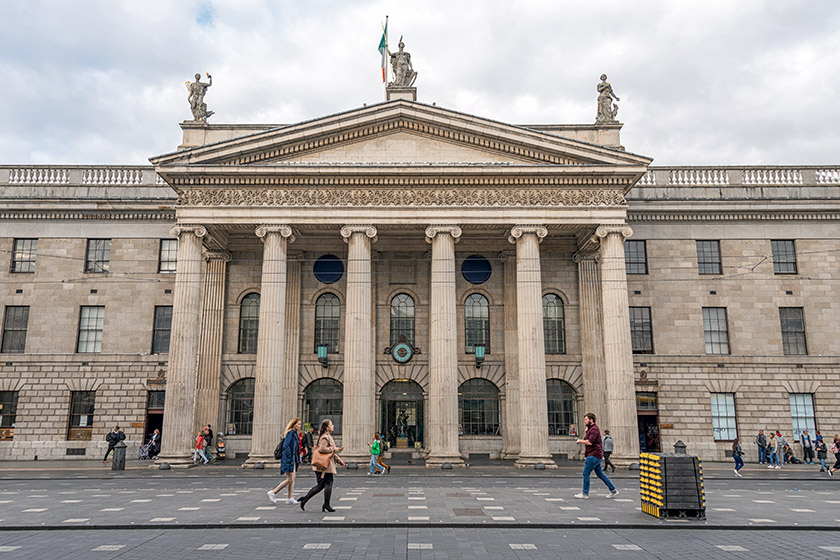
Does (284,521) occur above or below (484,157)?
below

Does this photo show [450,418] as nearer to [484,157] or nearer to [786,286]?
[484,157]

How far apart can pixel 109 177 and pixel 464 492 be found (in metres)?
26.8

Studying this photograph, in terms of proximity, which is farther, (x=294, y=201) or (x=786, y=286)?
(x=786, y=286)

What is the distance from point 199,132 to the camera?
101ft

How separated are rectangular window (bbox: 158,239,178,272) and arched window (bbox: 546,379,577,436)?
20.6 meters

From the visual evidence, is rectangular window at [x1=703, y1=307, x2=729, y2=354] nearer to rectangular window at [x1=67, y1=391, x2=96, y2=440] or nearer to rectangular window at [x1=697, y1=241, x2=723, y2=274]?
rectangular window at [x1=697, y1=241, x2=723, y2=274]

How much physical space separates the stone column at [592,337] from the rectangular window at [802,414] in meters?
9.70

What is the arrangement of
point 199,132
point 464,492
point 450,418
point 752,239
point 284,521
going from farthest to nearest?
point 752,239 → point 199,132 → point 450,418 → point 464,492 → point 284,521

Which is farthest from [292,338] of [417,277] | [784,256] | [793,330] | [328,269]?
[784,256]

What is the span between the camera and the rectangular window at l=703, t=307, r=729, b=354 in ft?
105

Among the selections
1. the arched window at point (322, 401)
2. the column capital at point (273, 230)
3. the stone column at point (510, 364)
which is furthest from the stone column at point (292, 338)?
the stone column at point (510, 364)

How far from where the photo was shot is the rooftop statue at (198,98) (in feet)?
101

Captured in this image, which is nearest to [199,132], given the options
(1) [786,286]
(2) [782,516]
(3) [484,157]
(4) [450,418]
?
(3) [484,157]

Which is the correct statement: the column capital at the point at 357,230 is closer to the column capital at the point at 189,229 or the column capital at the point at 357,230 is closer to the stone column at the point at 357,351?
the stone column at the point at 357,351
